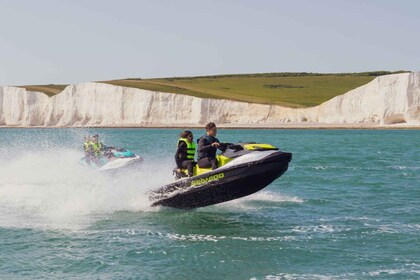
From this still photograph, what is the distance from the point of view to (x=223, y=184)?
14.5 m

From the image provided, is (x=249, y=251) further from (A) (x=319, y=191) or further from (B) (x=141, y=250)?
(A) (x=319, y=191)

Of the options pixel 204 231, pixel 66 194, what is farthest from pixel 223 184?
pixel 66 194

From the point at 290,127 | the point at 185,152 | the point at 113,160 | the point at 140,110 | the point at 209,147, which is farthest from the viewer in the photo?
the point at 140,110

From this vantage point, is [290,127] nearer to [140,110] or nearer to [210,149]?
[140,110]

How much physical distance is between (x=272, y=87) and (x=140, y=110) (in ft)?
148

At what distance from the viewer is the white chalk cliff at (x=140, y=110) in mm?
97375

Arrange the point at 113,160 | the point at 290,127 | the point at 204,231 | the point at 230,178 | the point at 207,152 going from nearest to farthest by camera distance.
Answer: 1. the point at 204,231
2. the point at 230,178
3. the point at 207,152
4. the point at 113,160
5. the point at 290,127

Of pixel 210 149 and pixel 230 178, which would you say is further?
pixel 210 149

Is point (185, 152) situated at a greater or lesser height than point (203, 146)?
lesser

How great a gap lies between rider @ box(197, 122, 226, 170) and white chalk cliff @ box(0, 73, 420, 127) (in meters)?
79.4

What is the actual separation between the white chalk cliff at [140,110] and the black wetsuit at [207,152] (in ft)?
260

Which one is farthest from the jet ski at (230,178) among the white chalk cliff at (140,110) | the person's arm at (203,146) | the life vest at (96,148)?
the white chalk cliff at (140,110)

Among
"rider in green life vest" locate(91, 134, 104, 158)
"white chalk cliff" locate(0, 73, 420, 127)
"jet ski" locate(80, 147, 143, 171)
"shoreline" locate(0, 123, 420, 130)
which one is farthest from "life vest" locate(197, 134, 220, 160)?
"white chalk cliff" locate(0, 73, 420, 127)

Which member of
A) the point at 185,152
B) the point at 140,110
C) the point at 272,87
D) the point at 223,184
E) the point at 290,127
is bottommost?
the point at 223,184
